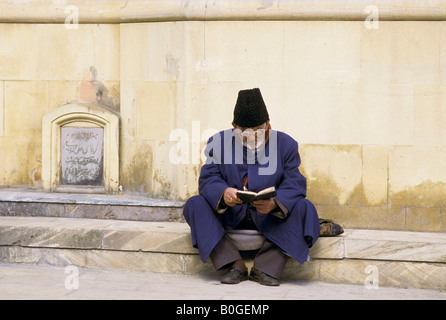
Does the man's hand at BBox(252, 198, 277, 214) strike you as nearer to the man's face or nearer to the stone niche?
the man's face

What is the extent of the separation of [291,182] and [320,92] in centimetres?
115

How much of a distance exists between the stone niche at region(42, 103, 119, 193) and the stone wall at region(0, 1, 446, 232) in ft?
1.16

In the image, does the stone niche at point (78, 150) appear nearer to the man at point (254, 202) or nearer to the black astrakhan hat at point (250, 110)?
the man at point (254, 202)

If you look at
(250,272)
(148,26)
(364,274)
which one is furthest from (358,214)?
(148,26)

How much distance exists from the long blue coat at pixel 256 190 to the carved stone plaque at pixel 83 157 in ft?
5.45

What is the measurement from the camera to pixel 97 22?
731 cm

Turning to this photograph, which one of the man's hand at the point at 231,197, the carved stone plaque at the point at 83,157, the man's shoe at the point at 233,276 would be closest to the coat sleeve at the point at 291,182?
the man's hand at the point at 231,197

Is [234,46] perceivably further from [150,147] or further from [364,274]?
[364,274]

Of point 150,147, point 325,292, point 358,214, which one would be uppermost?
point 150,147

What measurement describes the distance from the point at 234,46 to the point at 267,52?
0.95 ft

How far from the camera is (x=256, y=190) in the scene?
5.82 m

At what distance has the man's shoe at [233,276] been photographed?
5562mm
